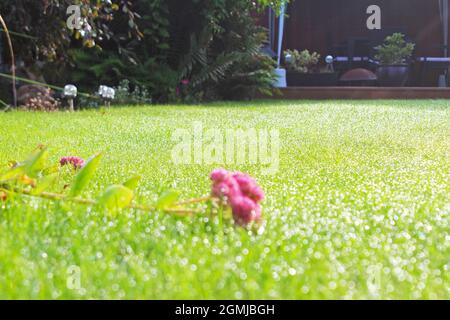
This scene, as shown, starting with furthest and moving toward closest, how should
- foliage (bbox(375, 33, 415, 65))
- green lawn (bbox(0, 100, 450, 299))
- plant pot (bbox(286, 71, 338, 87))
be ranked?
foliage (bbox(375, 33, 415, 65)) → plant pot (bbox(286, 71, 338, 87)) → green lawn (bbox(0, 100, 450, 299))

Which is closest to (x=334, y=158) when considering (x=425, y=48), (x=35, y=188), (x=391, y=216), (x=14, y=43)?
(x=391, y=216)

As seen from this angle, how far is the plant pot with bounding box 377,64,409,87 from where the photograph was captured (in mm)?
13812

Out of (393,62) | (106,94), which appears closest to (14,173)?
(106,94)

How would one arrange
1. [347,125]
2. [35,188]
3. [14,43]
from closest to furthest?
[35,188] → [347,125] → [14,43]

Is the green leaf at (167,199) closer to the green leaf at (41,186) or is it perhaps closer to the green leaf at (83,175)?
the green leaf at (83,175)

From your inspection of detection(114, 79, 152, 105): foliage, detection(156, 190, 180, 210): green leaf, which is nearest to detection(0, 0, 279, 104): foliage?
detection(114, 79, 152, 105): foliage

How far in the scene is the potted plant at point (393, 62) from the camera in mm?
13729

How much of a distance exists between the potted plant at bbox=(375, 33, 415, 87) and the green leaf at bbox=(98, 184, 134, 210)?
1275 cm

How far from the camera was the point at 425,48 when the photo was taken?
16703 millimetres

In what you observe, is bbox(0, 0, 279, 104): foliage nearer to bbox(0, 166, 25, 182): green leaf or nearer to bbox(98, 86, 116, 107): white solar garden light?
bbox(98, 86, 116, 107): white solar garden light

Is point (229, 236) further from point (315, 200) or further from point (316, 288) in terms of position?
point (315, 200)

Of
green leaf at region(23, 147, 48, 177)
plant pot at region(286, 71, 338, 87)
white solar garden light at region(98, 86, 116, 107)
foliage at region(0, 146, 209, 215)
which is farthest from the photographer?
plant pot at region(286, 71, 338, 87)

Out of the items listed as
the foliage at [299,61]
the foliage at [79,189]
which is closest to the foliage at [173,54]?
the foliage at [299,61]
